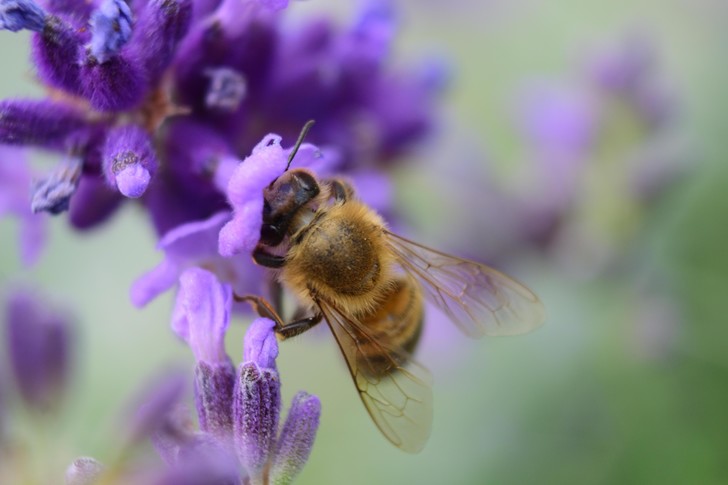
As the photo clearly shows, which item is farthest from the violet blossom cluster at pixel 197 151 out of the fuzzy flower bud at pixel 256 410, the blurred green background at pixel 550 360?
the blurred green background at pixel 550 360

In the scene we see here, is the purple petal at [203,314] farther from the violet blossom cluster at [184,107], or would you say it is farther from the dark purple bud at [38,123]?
the dark purple bud at [38,123]

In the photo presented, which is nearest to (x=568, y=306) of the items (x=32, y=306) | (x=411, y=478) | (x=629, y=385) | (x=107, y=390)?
(x=629, y=385)

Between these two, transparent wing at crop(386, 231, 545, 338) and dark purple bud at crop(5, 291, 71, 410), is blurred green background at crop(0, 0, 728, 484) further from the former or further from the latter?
dark purple bud at crop(5, 291, 71, 410)

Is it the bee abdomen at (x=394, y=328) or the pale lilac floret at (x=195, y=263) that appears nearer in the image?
the pale lilac floret at (x=195, y=263)

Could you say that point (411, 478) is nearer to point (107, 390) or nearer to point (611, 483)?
point (611, 483)

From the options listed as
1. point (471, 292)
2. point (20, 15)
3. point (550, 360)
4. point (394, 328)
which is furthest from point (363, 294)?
point (550, 360)

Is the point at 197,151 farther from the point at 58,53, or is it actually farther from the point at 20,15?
the point at 20,15
